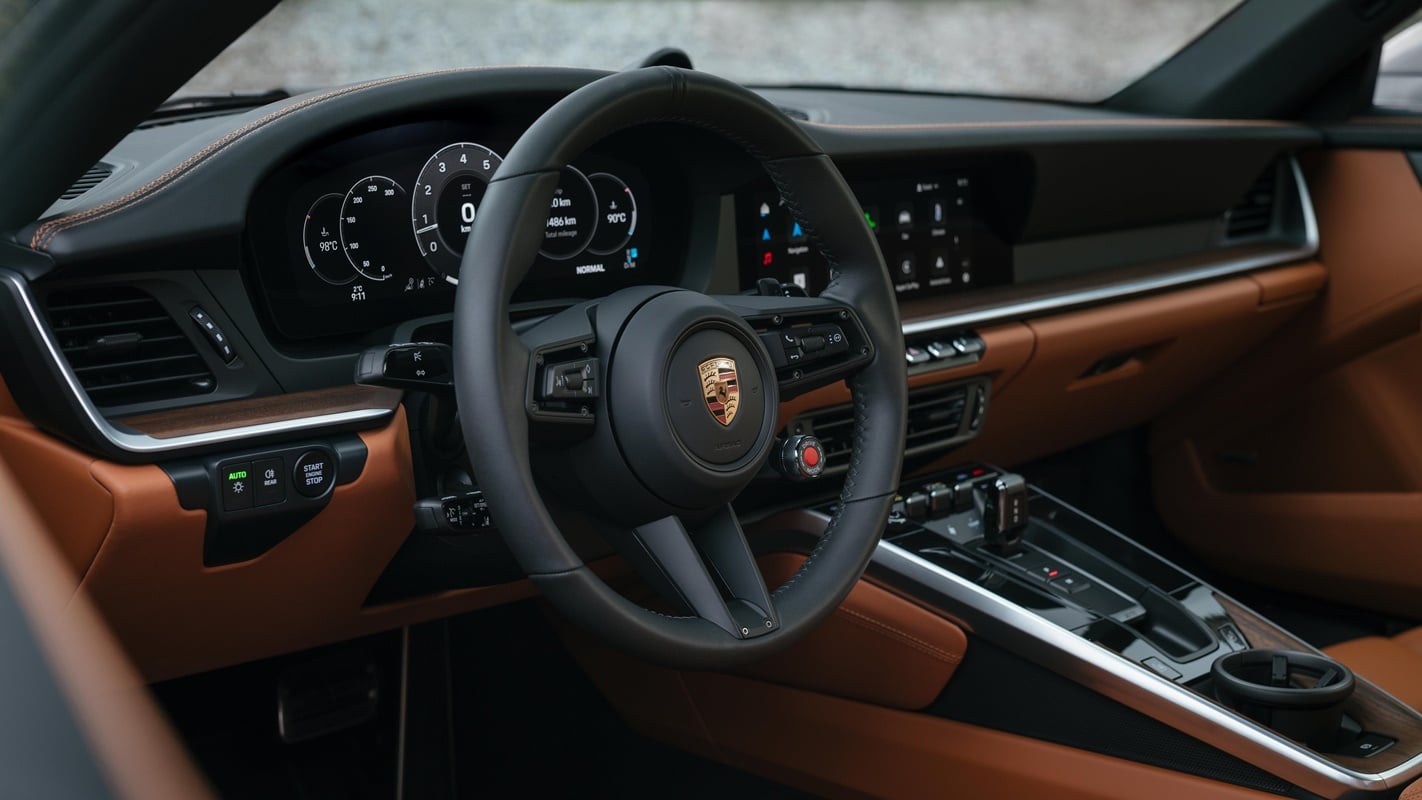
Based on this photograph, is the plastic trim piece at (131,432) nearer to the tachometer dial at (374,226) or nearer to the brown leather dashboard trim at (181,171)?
the brown leather dashboard trim at (181,171)

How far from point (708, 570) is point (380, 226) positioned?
53cm

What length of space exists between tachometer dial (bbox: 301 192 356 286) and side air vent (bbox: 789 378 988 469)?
0.69 meters

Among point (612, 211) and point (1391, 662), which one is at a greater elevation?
point (612, 211)

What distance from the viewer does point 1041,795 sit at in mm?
1631

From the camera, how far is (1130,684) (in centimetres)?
158

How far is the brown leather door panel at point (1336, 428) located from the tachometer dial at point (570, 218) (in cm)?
156

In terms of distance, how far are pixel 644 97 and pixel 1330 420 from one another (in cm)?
179

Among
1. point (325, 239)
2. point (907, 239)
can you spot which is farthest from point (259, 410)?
point (907, 239)

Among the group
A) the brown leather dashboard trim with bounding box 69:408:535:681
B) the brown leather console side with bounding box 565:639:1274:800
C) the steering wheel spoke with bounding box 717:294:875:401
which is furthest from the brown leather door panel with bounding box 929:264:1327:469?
the brown leather dashboard trim with bounding box 69:408:535:681

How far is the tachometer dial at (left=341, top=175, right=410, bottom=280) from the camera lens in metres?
1.36

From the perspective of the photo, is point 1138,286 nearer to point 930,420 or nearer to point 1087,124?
point 1087,124

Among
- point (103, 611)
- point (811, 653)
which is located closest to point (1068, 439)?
Answer: point (811, 653)

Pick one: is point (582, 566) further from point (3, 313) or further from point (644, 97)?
point (3, 313)

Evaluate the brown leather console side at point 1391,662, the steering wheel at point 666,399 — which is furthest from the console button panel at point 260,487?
the brown leather console side at point 1391,662
